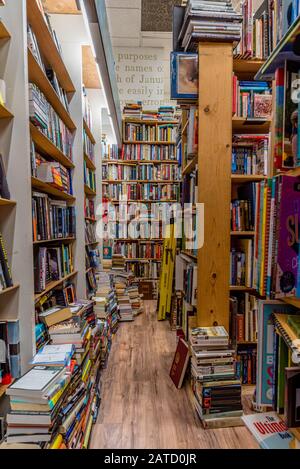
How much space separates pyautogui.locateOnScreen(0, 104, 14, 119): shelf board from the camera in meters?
1.18

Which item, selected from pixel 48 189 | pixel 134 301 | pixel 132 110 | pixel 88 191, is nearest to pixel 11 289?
pixel 48 189

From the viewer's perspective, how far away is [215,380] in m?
1.72

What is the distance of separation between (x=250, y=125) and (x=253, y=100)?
0.16 metres

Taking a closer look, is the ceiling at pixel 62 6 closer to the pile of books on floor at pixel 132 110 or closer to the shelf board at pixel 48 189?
the shelf board at pixel 48 189

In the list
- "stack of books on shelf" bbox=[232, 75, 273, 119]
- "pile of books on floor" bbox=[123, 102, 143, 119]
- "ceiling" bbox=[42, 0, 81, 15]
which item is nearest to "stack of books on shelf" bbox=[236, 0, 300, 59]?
"stack of books on shelf" bbox=[232, 75, 273, 119]

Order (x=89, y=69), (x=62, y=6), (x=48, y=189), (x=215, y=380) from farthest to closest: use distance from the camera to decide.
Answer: (x=89, y=69)
(x=62, y=6)
(x=48, y=189)
(x=215, y=380)

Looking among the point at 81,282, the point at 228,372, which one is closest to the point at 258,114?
the point at 228,372

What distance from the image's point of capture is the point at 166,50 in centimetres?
446

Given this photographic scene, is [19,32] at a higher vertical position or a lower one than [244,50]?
lower

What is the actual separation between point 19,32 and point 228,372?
1.99 metres

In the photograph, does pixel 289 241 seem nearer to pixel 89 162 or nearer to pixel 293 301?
pixel 293 301

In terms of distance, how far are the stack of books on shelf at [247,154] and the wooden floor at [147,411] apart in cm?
156

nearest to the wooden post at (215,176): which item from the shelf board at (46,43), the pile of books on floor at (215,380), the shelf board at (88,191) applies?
the pile of books on floor at (215,380)

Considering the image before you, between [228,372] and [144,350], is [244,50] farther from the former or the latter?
[144,350]
